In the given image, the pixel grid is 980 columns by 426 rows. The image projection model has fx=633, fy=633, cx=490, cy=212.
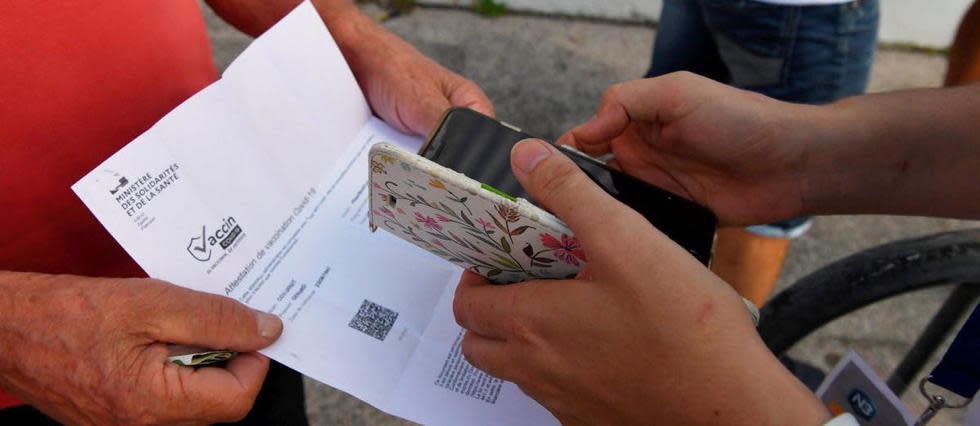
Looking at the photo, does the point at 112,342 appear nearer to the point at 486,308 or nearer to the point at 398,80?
the point at 486,308

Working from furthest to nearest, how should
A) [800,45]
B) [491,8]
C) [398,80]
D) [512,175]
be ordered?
1. [491,8]
2. [800,45]
3. [398,80]
4. [512,175]

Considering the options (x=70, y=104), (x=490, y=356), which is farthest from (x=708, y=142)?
(x=70, y=104)

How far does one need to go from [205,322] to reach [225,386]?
0.09 meters

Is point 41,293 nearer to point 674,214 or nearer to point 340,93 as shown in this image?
point 340,93

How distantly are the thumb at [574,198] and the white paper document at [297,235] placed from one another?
11.0 inches

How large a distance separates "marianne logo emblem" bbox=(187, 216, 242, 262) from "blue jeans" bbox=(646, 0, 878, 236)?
107 cm

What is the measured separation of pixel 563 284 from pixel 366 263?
0.36 metres

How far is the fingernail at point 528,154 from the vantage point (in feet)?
2.51

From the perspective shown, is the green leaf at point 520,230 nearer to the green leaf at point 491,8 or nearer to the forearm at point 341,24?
the forearm at point 341,24

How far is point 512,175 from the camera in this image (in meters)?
0.87

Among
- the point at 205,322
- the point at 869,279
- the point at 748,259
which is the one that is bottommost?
the point at 748,259

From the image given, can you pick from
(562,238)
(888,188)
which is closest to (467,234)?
(562,238)

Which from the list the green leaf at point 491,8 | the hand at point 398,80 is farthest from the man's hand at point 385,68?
the green leaf at point 491,8

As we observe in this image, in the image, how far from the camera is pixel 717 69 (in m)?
1.66
